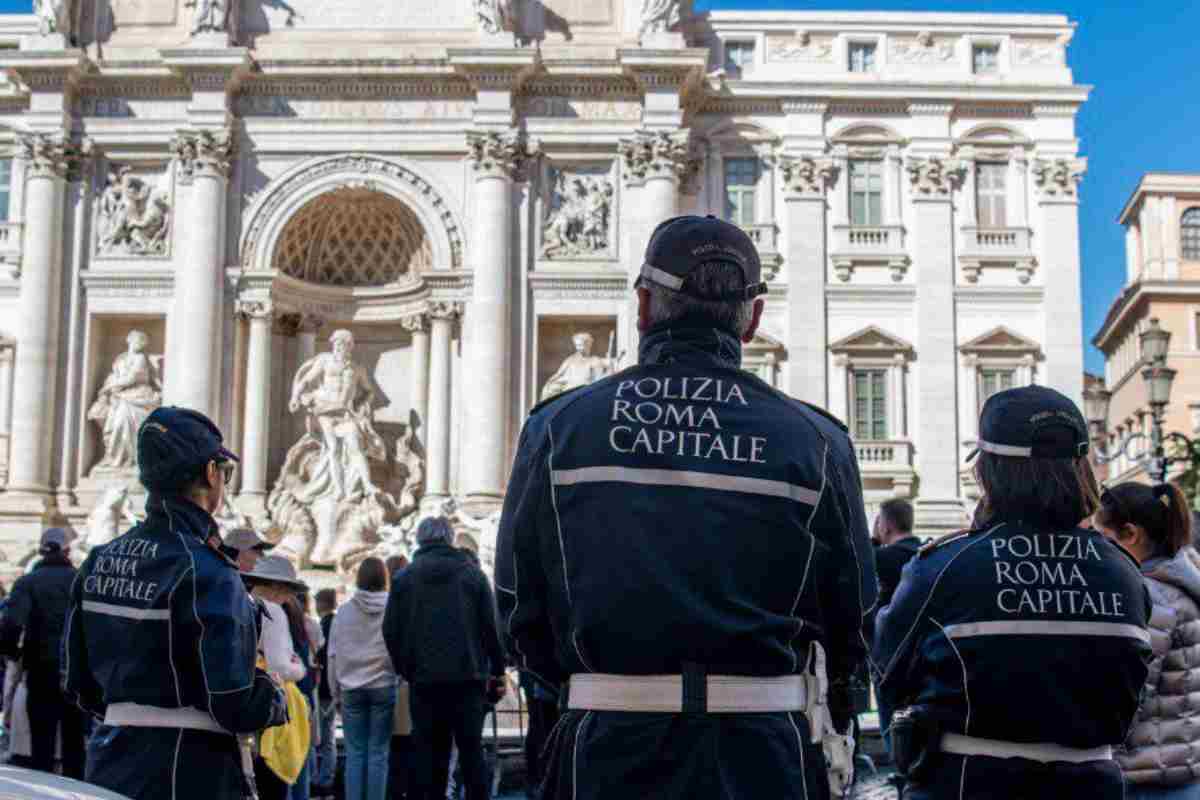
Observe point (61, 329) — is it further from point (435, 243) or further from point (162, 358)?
point (435, 243)

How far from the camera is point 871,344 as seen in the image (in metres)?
29.6

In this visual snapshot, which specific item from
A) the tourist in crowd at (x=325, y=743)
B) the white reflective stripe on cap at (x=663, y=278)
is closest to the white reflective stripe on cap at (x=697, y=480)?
the white reflective stripe on cap at (x=663, y=278)

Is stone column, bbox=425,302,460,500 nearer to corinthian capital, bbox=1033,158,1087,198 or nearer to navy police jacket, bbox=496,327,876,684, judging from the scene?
corinthian capital, bbox=1033,158,1087,198

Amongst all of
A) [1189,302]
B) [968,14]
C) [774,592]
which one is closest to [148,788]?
[774,592]

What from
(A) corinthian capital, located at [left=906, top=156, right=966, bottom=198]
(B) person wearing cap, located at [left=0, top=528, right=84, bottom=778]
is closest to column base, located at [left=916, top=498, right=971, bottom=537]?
(A) corinthian capital, located at [left=906, top=156, right=966, bottom=198]

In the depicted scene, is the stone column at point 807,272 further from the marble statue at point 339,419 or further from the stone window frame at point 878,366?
the marble statue at point 339,419

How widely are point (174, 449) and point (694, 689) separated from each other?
2.85 meters

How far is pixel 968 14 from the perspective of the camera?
31031mm

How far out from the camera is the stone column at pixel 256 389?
94.3ft

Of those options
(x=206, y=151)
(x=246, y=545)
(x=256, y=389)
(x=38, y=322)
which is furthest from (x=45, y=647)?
(x=206, y=151)

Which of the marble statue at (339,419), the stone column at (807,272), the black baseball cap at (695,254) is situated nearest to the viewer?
the black baseball cap at (695,254)

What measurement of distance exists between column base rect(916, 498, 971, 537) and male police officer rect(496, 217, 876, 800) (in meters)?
25.6

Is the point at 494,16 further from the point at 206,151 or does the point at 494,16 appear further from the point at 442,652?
the point at 442,652

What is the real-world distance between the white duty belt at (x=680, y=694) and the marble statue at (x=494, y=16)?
26.6m
